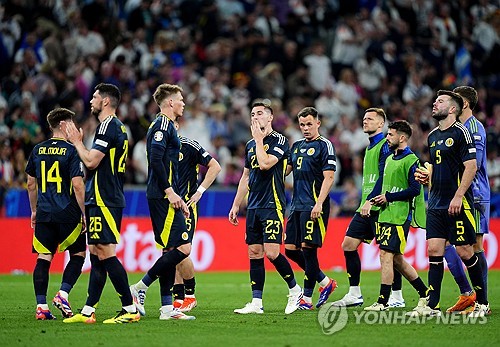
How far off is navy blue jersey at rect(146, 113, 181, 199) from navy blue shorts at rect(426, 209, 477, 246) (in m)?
3.17

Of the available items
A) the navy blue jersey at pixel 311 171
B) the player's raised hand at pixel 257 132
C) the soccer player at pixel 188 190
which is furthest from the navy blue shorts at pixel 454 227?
the soccer player at pixel 188 190

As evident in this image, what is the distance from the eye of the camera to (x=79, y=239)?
1208cm

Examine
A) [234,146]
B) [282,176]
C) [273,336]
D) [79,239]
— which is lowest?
[273,336]

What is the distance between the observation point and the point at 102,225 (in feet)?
35.8

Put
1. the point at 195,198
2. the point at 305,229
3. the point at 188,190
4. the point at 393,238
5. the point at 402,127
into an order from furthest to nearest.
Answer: the point at 305,229, the point at 188,190, the point at 402,127, the point at 393,238, the point at 195,198

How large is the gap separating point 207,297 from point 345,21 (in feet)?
48.3

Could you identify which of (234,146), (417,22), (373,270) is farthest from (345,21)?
(373,270)

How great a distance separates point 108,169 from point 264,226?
98.2 inches

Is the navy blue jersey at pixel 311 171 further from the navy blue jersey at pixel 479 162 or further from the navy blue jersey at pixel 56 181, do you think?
the navy blue jersey at pixel 56 181

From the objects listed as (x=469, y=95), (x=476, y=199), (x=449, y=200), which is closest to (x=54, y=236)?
(x=449, y=200)

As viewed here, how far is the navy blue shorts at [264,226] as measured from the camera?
41.2ft

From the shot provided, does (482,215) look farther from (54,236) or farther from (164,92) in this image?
(54,236)

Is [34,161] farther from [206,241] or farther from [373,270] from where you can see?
[373,270]

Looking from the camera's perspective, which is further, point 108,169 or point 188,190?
point 188,190
